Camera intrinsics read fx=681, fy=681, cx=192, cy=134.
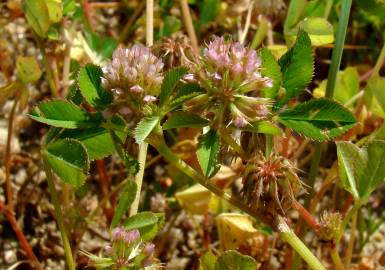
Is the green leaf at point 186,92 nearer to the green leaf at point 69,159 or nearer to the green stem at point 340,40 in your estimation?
the green leaf at point 69,159

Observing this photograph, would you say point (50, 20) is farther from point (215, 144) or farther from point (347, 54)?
point (347, 54)

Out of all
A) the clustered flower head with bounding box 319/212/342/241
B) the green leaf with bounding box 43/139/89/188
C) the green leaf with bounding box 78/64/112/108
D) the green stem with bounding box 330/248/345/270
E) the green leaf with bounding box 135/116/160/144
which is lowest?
the green stem with bounding box 330/248/345/270

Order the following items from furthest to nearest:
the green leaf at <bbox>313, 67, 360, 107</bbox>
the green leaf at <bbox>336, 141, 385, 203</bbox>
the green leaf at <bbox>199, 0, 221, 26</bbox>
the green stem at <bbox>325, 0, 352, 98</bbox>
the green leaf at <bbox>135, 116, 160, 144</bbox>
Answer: the green leaf at <bbox>199, 0, 221, 26</bbox>
the green leaf at <bbox>313, 67, 360, 107</bbox>
the green stem at <bbox>325, 0, 352, 98</bbox>
the green leaf at <bbox>336, 141, 385, 203</bbox>
the green leaf at <bbox>135, 116, 160, 144</bbox>

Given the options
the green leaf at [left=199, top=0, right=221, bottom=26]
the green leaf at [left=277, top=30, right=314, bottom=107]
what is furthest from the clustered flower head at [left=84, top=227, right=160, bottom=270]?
the green leaf at [left=199, top=0, right=221, bottom=26]

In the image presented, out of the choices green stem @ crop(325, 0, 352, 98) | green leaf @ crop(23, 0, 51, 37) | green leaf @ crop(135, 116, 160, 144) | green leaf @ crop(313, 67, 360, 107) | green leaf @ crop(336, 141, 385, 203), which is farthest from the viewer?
green leaf @ crop(313, 67, 360, 107)

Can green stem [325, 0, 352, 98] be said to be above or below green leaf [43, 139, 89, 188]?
above

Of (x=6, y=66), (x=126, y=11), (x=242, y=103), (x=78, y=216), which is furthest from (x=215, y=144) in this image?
(x=126, y=11)

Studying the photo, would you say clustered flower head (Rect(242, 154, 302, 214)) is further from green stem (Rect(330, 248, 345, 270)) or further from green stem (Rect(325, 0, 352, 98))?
green stem (Rect(325, 0, 352, 98))
